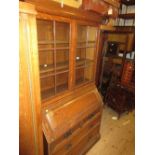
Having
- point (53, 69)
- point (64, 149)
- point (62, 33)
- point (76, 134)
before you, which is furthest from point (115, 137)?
point (62, 33)

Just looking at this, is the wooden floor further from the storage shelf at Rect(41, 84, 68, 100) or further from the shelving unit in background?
the shelving unit in background

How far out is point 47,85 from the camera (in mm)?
1738

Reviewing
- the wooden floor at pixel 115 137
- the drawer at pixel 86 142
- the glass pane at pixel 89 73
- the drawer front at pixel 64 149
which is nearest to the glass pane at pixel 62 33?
A: the glass pane at pixel 89 73

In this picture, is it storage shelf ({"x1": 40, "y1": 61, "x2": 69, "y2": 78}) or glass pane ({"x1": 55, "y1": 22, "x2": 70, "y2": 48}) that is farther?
glass pane ({"x1": 55, "y1": 22, "x2": 70, "y2": 48})

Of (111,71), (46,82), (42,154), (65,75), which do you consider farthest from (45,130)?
(111,71)

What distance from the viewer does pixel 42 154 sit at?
140 cm

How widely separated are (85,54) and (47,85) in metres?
0.79

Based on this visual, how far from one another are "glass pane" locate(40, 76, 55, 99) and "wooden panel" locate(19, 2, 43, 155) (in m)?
0.37

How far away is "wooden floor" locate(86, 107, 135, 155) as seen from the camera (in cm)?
216

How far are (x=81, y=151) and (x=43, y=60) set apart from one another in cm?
142

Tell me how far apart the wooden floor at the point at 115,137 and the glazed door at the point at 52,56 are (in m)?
1.20

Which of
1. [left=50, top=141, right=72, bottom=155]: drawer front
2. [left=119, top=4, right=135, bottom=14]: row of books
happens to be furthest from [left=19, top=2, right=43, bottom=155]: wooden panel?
[left=119, top=4, right=135, bottom=14]: row of books

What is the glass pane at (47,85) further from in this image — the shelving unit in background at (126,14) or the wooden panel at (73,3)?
the shelving unit in background at (126,14)

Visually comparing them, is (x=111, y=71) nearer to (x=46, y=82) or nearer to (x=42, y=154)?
(x=46, y=82)
